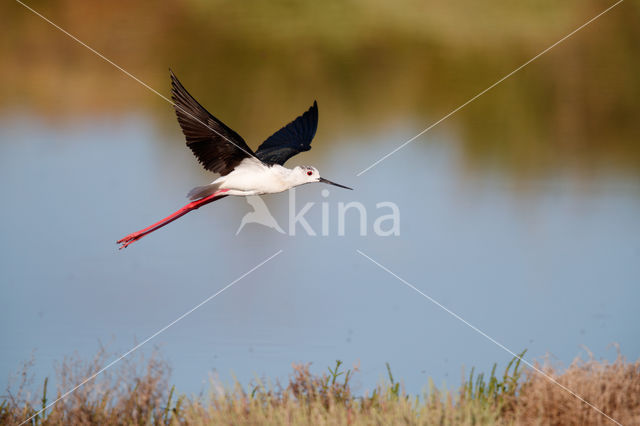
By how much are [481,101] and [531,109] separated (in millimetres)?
1015

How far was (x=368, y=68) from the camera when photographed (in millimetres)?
15555

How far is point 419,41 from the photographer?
16.2 m

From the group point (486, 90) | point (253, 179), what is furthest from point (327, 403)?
point (486, 90)

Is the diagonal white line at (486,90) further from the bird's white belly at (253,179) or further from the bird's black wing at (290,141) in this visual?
the bird's white belly at (253,179)

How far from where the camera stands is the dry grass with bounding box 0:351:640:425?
4590mm

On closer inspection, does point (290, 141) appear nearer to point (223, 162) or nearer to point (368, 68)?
point (223, 162)

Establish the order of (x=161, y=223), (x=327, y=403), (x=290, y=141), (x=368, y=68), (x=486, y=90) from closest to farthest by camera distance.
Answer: (x=327, y=403) → (x=161, y=223) → (x=290, y=141) → (x=486, y=90) → (x=368, y=68)

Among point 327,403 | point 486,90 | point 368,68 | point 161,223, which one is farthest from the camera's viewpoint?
point 368,68

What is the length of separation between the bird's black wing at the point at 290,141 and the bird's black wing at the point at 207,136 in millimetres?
643

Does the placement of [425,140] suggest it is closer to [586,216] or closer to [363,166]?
[363,166]

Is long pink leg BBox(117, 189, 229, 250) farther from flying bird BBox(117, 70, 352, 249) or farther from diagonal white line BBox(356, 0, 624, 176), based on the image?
diagonal white line BBox(356, 0, 624, 176)

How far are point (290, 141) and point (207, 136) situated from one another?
138cm

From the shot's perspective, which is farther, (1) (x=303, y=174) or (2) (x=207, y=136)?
(1) (x=303, y=174)

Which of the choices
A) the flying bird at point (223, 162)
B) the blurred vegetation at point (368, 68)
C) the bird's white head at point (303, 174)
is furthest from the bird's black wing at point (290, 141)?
the blurred vegetation at point (368, 68)
